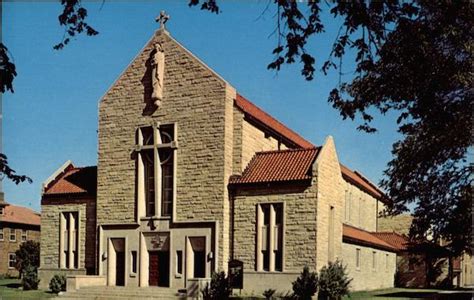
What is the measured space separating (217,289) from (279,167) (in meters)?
6.96

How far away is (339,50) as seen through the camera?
35.2 feet

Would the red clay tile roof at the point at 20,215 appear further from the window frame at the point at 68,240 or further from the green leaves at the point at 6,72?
the green leaves at the point at 6,72

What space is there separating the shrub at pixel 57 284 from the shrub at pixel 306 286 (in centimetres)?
1397

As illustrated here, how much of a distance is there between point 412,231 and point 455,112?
398 inches

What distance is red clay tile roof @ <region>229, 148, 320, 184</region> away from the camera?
100ft

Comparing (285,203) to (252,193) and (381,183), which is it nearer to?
(252,193)

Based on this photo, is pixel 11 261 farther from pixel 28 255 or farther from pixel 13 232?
pixel 28 255

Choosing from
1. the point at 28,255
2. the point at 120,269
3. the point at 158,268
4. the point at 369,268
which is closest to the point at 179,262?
the point at 158,268

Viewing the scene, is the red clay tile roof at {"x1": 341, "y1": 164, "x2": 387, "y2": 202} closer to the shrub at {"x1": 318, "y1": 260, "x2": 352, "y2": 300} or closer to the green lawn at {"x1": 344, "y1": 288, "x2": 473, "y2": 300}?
the green lawn at {"x1": 344, "y1": 288, "x2": 473, "y2": 300}

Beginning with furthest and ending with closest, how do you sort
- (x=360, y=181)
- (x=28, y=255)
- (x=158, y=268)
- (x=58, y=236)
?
(x=360, y=181) → (x=28, y=255) → (x=58, y=236) → (x=158, y=268)

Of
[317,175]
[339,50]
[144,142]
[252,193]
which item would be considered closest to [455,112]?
[339,50]

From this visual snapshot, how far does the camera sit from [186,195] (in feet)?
107

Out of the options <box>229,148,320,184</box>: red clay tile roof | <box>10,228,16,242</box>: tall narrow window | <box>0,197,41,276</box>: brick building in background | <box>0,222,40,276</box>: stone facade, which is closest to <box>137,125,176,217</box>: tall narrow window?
<box>229,148,320,184</box>: red clay tile roof

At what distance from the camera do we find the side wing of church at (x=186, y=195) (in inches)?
1192
